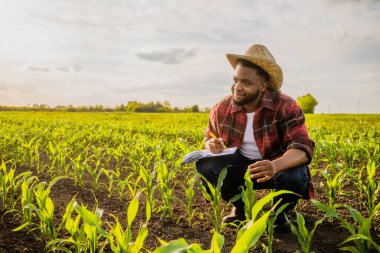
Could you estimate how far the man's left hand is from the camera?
2377mm

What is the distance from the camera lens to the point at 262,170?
7.84 ft

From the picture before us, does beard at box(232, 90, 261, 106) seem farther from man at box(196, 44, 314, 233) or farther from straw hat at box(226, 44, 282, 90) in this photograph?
straw hat at box(226, 44, 282, 90)

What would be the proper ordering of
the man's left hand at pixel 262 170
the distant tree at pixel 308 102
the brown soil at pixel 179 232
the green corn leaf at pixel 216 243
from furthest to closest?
the distant tree at pixel 308 102, the brown soil at pixel 179 232, the man's left hand at pixel 262 170, the green corn leaf at pixel 216 243

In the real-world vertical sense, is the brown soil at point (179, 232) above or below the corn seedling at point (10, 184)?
below

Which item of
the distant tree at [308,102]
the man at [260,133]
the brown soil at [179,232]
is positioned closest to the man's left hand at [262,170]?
the man at [260,133]

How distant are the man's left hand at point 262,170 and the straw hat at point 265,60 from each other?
860 mm

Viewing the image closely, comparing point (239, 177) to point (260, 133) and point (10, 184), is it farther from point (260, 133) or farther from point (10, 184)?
point (10, 184)

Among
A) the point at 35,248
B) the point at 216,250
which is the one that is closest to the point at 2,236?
the point at 35,248

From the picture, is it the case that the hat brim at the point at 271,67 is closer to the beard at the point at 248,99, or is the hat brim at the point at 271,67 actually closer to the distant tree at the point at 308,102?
the beard at the point at 248,99

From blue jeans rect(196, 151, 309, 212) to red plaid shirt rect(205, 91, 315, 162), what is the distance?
174 mm

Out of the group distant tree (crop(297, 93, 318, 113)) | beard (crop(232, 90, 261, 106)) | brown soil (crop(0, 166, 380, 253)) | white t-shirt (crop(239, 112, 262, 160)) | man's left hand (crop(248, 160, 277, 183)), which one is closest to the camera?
man's left hand (crop(248, 160, 277, 183))

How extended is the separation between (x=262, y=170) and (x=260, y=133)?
61 cm

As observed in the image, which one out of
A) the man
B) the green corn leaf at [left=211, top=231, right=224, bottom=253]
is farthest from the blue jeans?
the green corn leaf at [left=211, top=231, right=224, bottom=253]

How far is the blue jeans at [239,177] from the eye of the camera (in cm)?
275
